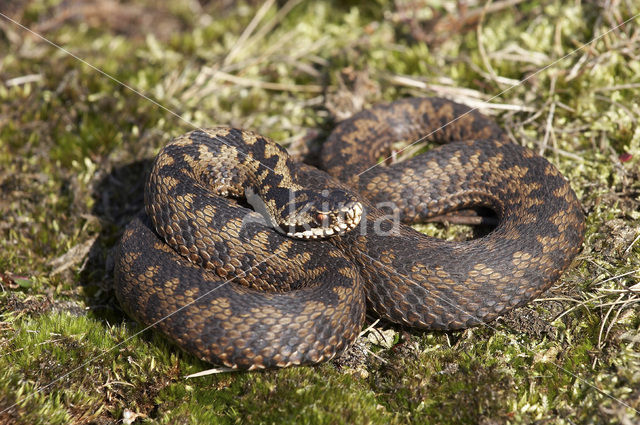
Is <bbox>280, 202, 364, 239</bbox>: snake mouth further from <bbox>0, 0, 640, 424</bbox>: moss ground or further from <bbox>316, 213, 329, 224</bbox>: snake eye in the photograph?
<bbox>0, 0, 640, 424</bbox>: moss ground

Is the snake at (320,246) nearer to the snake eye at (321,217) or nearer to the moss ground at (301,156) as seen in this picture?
the snake eye at (321,217)

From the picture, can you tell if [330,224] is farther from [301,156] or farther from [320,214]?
[301,156]

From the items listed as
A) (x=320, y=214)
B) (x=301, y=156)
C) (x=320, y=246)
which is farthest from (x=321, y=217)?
(x=301, y=156)

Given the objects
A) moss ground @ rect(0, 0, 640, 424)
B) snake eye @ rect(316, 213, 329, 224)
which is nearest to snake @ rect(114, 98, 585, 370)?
snake eye @ rect(316, 213, 329, 224)

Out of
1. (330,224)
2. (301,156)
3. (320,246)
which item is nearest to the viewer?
(330,224)

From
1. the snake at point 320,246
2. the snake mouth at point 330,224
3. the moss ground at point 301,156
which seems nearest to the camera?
the moss ground at point 301,156

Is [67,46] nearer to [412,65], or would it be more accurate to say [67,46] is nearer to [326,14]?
[326,14]

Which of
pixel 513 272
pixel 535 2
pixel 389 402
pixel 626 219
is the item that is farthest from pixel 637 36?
pixel 389 402

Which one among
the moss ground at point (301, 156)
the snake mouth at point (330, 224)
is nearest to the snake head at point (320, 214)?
the snake mouth at point (330, 224)
